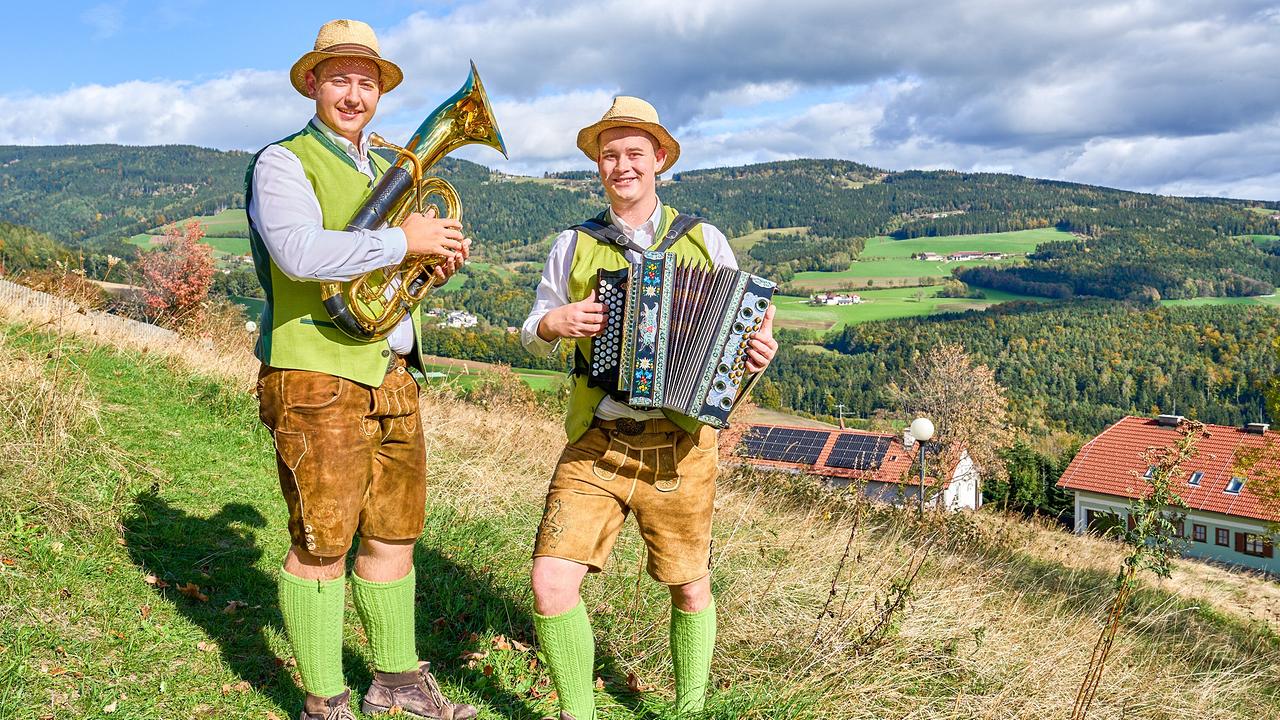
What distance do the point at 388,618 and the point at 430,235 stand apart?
162 cm

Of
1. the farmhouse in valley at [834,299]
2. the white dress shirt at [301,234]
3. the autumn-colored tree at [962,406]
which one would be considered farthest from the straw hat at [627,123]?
the farmhouse in valley at [834,299]

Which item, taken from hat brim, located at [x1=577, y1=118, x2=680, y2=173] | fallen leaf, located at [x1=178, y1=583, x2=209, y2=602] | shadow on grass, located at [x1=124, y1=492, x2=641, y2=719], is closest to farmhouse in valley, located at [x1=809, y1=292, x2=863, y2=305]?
shadow on grass, located at [x1=124, y1=492, x2=641, y2=719]

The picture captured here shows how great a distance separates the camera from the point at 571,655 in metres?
3.32

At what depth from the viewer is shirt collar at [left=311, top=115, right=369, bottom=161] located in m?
3.22

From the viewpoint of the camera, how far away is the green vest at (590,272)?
11.1ft

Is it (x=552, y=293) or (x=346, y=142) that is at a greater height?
(x=346, y=142)

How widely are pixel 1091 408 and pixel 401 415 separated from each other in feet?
330

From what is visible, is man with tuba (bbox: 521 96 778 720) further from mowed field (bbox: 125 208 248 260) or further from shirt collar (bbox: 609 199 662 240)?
mowed field (bbox: 125 208 248 260)

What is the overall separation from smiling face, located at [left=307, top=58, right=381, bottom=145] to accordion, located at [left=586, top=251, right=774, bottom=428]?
1.10 m

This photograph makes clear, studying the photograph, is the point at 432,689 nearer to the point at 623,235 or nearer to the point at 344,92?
the point at 623,235

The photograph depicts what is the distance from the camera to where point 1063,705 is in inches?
172

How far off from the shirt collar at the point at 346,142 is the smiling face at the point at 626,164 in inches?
35.9

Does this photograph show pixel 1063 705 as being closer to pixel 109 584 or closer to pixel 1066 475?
pixel 109 584

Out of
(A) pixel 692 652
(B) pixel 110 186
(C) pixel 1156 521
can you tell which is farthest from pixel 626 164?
(B) pixel 110 186
